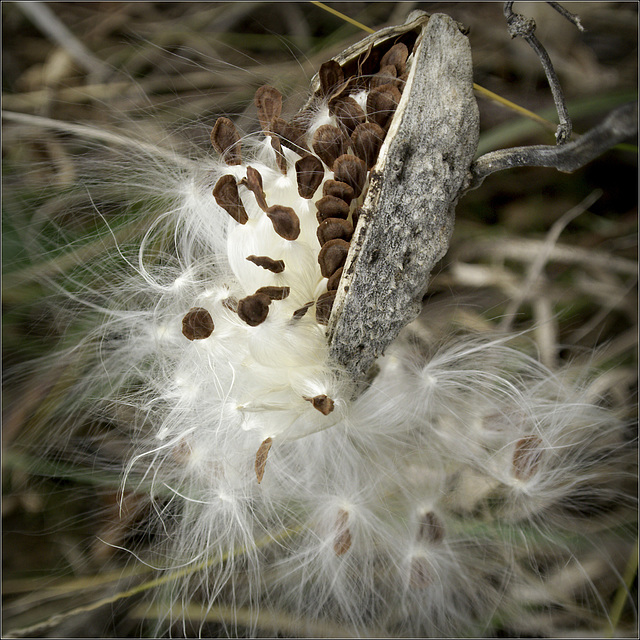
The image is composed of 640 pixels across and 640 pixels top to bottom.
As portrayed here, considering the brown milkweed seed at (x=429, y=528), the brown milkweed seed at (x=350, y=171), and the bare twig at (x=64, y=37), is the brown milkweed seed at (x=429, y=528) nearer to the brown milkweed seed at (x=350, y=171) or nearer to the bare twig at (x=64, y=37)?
the brown milkweed seed at (x=350, y=171)

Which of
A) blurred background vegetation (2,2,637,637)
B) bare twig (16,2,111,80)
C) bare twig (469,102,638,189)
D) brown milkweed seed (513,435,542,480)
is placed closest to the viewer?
bare twig (469,102,638,189)

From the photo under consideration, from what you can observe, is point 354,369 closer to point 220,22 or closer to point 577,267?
point 577,267

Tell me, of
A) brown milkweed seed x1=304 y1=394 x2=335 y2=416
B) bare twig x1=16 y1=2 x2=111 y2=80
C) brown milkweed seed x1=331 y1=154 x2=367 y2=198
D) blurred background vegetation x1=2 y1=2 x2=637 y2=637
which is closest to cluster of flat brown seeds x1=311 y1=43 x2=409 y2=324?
brown milkweed seed x1=331 y1=154 x2=367 y2=198

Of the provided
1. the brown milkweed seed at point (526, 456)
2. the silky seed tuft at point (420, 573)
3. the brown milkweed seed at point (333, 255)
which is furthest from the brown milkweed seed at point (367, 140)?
the silky seed tuft at point (420, 573)

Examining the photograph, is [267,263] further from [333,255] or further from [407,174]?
[407,174]

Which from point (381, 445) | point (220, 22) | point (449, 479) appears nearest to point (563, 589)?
point (449, 479)

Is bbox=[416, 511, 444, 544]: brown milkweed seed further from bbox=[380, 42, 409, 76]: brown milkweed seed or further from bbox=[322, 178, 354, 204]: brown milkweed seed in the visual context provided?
bbox=[380, 42, 409, 76]: brown milkweed seed

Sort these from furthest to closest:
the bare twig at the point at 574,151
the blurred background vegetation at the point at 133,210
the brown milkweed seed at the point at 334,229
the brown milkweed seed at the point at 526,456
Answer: the blurred background vegetation at the point at 133,210, the brown milkweed seed at the point at 526,456, the brown milkweed seed at the point at 334,229, the bare twig at the point at 574,151
